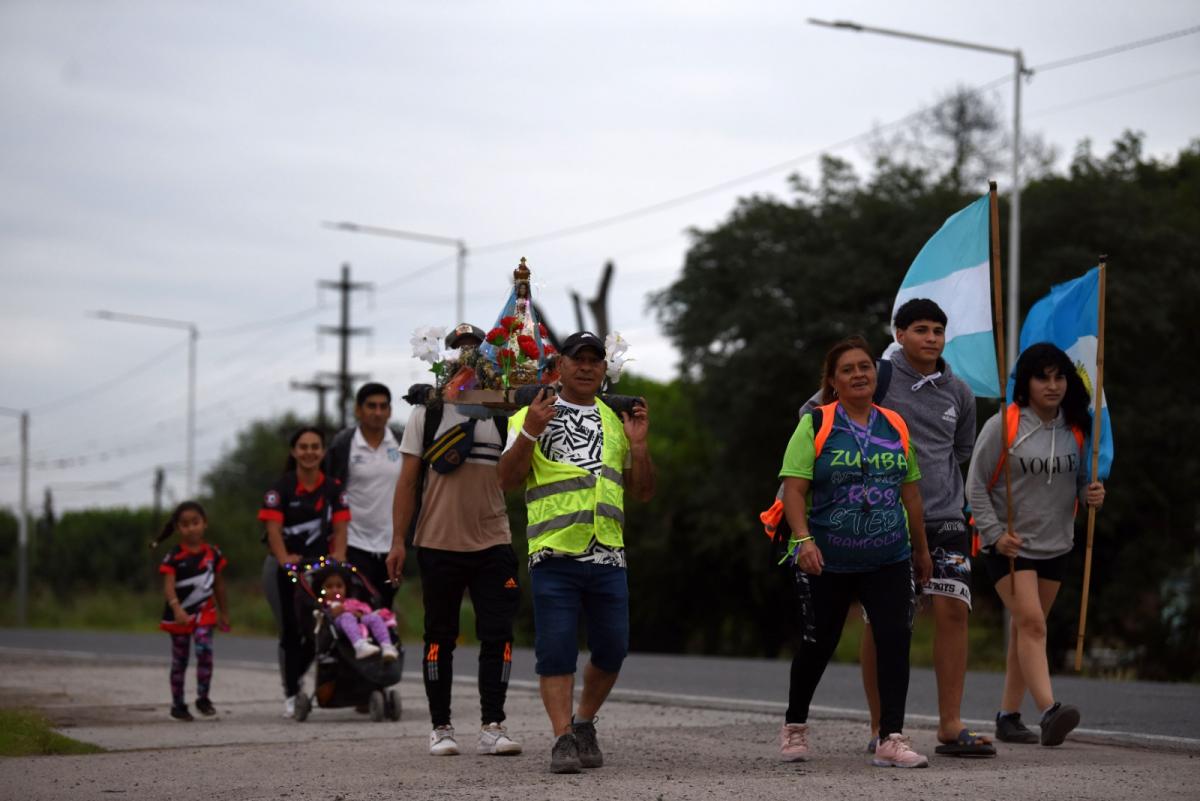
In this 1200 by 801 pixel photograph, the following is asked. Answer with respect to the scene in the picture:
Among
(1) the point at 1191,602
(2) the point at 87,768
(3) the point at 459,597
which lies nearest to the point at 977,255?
(3) the point at 459,597

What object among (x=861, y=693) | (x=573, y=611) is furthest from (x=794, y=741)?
(x=861, y=693)

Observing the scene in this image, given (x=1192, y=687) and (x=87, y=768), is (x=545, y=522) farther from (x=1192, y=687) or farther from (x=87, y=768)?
(x=1192, y=687)

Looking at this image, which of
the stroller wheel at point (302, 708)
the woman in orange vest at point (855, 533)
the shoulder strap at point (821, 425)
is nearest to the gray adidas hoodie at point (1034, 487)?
the woman in orange vest at point (855, 533)

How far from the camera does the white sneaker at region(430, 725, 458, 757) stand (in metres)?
8.51

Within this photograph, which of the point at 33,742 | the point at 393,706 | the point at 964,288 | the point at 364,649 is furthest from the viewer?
the point at 393,706

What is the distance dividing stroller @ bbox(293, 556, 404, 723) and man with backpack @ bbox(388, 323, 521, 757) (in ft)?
7.44

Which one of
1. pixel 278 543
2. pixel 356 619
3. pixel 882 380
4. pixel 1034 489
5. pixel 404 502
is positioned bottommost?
pixel 356 619

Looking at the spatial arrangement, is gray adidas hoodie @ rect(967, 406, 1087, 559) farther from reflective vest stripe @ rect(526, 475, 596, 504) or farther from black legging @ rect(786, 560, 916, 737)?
reflective vest stripe @ rect(526, 475, 596, 504)

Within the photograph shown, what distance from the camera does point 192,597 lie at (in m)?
11.9

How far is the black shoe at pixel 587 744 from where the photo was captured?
768cm

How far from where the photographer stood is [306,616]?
447 inches

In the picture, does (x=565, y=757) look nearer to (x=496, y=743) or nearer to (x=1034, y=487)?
(x=496, y=743)

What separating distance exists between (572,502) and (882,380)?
1592 millimetres

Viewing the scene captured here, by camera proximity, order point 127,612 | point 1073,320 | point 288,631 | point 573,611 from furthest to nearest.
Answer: point 127,612 < point 288,631 < point 1073,320 < point 573,611
